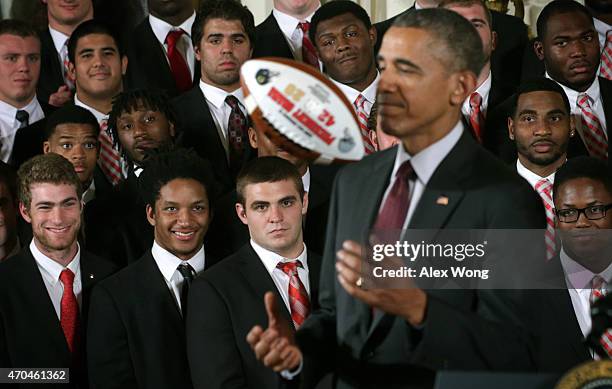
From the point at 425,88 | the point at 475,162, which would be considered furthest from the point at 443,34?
the point at 475,162

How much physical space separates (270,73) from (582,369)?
1.12m

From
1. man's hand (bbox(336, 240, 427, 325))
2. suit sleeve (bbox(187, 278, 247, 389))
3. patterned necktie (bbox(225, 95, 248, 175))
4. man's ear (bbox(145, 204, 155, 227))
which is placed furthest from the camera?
patterned necktie (bbox(225, 95, 248, 175))

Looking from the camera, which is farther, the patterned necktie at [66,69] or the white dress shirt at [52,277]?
the patterned necktie at [66,69]

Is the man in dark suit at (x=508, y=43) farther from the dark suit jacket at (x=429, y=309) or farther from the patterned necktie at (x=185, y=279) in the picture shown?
the dark suit jacket at (x=429, y=309)

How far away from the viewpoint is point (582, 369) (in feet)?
8.48

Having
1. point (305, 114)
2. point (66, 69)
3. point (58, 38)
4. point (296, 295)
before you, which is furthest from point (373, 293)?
point (58, 38)

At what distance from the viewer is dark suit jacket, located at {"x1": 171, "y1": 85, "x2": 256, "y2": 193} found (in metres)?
5.18

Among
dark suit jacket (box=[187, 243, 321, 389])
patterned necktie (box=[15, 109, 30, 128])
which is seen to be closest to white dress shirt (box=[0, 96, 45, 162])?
patterned necktie (box=[15, 109, 30, 128])

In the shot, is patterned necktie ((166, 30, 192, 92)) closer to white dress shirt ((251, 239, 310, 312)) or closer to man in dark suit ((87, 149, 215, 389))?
man in dark suit ((87, 149, 215, 389))

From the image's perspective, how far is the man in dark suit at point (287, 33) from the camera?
5.71m

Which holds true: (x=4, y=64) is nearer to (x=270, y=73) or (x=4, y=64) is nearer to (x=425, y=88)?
(x=270, y=73)

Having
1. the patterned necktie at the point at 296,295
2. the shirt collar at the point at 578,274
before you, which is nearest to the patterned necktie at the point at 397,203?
the patterned necktie at the point at 296,295

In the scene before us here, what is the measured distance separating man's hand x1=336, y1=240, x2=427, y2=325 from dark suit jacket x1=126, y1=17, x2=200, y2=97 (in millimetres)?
3348

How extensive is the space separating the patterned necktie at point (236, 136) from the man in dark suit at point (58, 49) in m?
0.98
